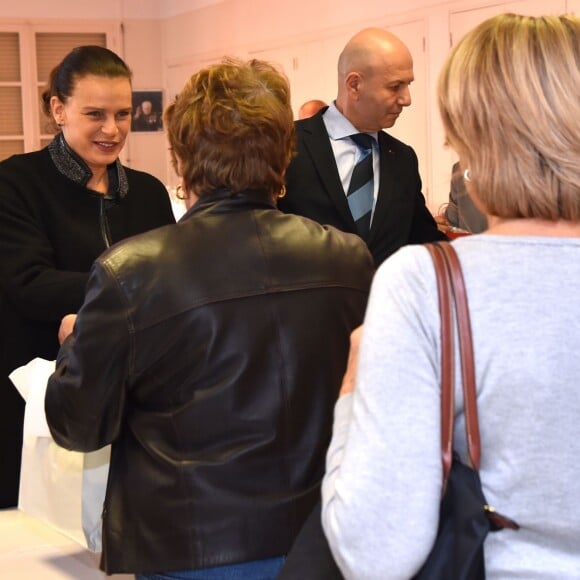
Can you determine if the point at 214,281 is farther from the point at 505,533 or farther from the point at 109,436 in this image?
the point at 505,533

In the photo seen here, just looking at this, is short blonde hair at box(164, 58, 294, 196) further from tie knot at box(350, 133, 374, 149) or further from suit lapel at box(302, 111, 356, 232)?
tie knot at box(350, 133, 374, 149)

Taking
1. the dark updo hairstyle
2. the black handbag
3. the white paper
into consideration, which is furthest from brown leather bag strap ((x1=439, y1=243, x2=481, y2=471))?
the dark updo hairstyle

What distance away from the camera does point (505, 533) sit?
4.60 ft

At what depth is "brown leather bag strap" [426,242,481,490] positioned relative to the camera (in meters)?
1.35

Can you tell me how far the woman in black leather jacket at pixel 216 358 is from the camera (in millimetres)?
2033

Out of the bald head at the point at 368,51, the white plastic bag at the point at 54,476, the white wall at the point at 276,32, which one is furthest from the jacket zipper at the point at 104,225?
the white wall at the point at 276,32

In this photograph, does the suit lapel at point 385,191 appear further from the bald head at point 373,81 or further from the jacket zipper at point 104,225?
the jacket zipper at point 104,225

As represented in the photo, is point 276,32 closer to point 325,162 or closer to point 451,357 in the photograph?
point 325,162

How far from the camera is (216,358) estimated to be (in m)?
2.03

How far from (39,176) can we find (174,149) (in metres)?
1.31

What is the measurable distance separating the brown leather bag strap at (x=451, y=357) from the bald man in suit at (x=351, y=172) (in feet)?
8.34

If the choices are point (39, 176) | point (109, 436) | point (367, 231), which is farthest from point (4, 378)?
point (109, 436)

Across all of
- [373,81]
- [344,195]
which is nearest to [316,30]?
[373,81]

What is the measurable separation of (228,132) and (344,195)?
1854mm
